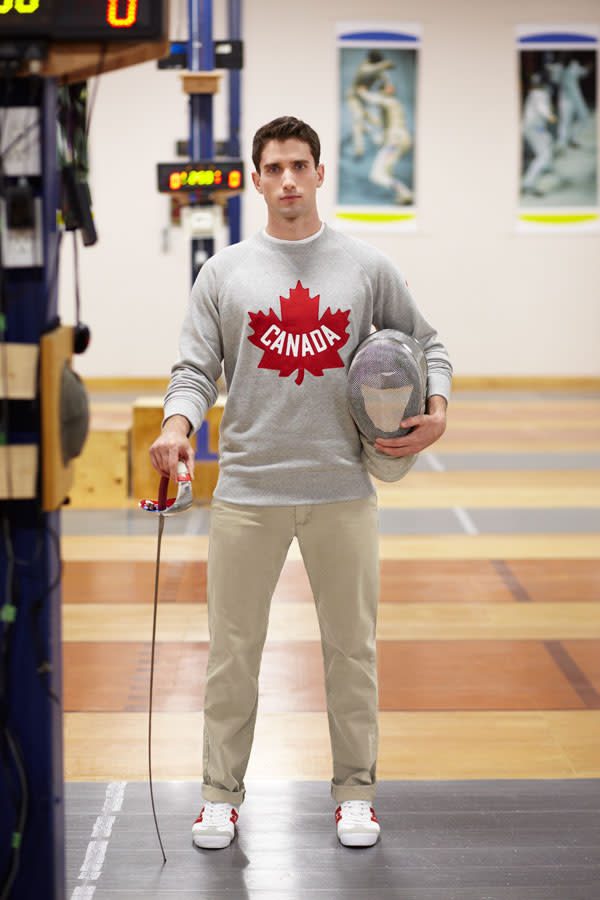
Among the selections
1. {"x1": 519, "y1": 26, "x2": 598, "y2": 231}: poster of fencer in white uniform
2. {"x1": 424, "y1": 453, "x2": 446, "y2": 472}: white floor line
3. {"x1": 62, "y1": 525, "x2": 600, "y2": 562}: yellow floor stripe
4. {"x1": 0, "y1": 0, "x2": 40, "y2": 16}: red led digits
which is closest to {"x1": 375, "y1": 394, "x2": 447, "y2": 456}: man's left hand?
{"x1": 0, "y1": 0, "x2": 40, "y2": 16}: red led digits

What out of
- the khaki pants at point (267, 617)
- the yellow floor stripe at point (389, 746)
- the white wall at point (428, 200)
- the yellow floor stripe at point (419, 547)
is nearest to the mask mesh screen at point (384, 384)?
the khaki pants at point (267, 617)

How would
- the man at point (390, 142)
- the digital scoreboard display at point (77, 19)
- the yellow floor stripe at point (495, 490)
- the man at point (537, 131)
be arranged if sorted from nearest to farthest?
the digital scoreboard display at point (77, 19) < the yellow floor stripe at point (495, 490) < the man at point (390, 142) < the man at point (537, 131)

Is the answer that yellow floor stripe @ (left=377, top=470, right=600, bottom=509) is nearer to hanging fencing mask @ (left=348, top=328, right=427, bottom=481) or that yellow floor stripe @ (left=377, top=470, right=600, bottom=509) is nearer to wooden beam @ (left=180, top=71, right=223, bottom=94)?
wooden beam @ (left=180, top=71, right=223, bottom=94)

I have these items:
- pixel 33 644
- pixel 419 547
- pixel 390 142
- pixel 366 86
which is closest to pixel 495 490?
pixel 419 547

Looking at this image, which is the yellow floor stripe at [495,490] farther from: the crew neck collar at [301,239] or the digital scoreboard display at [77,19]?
the digital scoreboard display at [77,19]

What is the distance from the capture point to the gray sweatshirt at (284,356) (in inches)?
108

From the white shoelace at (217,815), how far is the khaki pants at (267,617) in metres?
0.02

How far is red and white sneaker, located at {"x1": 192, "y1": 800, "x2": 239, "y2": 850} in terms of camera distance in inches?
114

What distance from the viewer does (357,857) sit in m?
2.87

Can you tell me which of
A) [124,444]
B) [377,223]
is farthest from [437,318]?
[124,444]

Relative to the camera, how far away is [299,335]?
2740mm

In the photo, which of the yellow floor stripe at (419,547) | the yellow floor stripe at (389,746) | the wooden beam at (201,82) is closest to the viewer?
the yellow floor stripe at (389,746)

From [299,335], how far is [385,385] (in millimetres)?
252

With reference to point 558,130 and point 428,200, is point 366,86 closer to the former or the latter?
point 428,200
